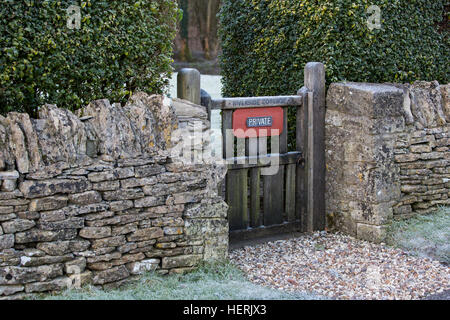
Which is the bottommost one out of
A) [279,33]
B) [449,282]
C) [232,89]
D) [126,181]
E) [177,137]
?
[449,282]

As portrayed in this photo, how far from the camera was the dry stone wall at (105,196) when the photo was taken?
159 inches

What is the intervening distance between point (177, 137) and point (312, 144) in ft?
6.31

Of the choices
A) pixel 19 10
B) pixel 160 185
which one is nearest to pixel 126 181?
pixel 160 185

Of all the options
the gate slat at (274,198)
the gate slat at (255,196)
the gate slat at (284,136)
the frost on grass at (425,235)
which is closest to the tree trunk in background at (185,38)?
the gate slat at (284,136)

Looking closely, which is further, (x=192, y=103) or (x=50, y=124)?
(x=192, y=103)

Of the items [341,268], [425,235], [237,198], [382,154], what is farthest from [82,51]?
[425,235]

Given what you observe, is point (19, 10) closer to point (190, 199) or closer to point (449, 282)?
point (190, 199)

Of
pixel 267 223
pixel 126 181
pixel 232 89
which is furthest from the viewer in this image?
pixel 232 89

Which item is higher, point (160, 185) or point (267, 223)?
point (160, 185)

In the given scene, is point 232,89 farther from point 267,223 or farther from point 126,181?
point 126,181

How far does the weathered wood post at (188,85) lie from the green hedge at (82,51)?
16 centimetres

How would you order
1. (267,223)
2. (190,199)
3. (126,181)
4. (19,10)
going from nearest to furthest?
(19,10)
(126,181)
(190,199)
(267,223)

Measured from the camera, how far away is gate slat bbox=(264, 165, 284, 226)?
6.05 metres

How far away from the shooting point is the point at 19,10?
4078 millimetres
